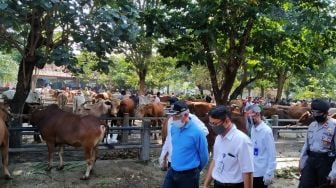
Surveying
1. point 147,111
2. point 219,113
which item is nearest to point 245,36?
point 219,113

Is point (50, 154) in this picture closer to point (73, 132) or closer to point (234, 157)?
point (73, 132)

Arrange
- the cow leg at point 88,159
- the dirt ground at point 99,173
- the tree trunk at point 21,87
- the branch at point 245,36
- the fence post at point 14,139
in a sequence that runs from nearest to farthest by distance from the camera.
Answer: the dirt ground at point 99,173, the cow leg at point 88,159, the fence post at point 14,139, the branch at point 245,36, the tree trunk at point 21,87

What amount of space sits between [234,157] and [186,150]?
1.00 meters

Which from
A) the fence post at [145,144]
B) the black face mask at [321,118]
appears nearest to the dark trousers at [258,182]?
the black face mask at [321,118]

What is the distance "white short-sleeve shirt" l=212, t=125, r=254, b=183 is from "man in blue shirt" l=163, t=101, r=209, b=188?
756 mm

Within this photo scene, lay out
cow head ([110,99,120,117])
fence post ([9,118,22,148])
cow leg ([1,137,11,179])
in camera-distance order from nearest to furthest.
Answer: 1. cow leg ([1,137,11,179])
2. fence post ([9,118,22,148])
3. cow head ([110,99,120,117])

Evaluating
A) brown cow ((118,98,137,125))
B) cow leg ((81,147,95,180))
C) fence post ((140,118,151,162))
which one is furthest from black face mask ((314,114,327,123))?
brown cow ((118,98,137,125))

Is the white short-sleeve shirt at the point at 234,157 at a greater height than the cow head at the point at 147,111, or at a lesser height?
lesser

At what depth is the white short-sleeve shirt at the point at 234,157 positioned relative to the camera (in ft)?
14.9

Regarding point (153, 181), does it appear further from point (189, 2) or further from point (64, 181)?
point (189, 2)

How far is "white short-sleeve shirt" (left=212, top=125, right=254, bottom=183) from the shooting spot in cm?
454

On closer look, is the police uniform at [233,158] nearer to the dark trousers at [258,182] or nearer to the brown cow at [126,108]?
the dark trousers at [258,182]

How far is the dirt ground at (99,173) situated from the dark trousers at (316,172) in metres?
3.56

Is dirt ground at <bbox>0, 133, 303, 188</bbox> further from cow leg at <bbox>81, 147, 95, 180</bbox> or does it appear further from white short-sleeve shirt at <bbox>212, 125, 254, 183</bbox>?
white short-sleeve shirt at <bbox>212, 125, 254, 183</bbox>
